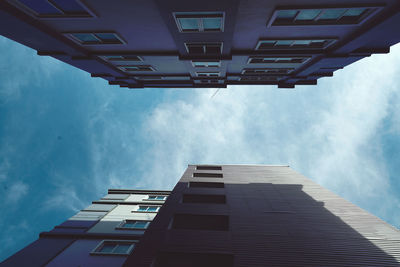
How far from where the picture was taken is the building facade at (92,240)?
1141cm

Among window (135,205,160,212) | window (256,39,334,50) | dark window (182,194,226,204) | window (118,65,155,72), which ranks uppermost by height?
window (256,39,334,50)

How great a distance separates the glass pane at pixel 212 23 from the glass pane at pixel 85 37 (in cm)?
704

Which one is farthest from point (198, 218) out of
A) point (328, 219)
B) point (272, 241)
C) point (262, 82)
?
point (262, 82)

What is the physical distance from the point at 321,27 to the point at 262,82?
456 inches

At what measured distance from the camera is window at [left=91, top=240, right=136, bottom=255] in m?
12.1

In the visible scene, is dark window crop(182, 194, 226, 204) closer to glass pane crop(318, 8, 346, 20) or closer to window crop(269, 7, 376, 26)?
window crop(269, 7, 376, 26)

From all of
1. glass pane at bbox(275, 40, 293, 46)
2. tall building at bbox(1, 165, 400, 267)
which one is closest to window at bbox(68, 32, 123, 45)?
glass pane at bbox(275, 40, 293, 46)

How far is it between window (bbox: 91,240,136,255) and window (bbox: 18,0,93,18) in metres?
14.4

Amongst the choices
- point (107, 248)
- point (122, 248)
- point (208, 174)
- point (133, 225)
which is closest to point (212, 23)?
point (122, 248)

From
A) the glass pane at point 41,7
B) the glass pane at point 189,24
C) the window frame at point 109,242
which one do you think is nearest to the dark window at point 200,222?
the window frame at point 109,242

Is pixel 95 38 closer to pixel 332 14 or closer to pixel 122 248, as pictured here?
pixel 332 14

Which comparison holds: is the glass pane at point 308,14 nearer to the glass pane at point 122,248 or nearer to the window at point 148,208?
the glass pane at point 122,248

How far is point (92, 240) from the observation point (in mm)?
13383

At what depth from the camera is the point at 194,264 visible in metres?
9.21
